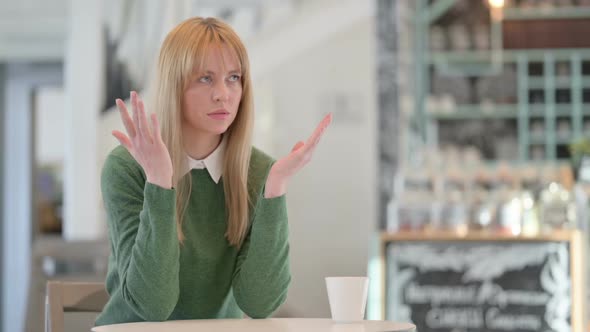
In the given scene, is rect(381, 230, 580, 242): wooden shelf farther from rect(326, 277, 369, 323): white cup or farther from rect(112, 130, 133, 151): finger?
rect(112, 130, 133, 151): finger

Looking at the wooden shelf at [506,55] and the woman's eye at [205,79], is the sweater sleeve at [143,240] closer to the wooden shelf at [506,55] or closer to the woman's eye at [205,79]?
the woman's eye at [205,79]

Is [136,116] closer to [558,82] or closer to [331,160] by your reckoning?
[331,160]

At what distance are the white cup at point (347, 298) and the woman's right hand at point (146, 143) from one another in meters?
0.35

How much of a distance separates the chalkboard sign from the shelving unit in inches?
206

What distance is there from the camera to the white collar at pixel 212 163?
2023mm

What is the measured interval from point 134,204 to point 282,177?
30 cm

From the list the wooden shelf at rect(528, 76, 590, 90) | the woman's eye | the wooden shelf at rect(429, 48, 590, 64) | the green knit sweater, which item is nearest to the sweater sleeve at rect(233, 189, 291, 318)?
the green knit sweater

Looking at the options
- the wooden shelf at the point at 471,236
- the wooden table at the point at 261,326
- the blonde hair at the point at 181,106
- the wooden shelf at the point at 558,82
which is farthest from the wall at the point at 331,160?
the wooden table at the point at 261,326

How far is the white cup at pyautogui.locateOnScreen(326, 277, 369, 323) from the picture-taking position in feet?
5.79

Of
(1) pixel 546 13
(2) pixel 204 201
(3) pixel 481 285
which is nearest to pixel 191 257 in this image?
(2) pixel 204 201

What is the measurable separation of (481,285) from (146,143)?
126 inches

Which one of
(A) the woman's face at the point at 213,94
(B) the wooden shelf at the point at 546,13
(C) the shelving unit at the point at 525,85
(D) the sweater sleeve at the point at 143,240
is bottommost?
(D) the sweater sleeve at the point at 143,240

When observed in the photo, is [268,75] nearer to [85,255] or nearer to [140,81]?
[140,81]

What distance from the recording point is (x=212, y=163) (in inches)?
80.4
